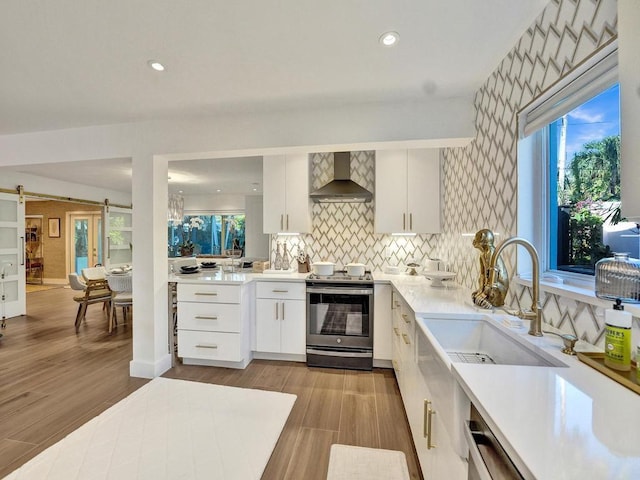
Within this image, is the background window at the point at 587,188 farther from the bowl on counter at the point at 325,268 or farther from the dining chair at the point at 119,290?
the dining chair at the point at 119,290

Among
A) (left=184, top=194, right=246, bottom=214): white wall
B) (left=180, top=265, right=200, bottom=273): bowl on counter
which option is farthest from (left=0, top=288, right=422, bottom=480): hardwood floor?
(left=184, top=194, right=246, bottom=214): white wall

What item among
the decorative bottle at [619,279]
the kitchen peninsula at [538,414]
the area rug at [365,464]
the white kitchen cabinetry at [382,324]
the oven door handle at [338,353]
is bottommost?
the area rug at [365,464]

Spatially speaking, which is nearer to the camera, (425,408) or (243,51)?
(425,408)

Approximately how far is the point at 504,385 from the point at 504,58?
1848mm

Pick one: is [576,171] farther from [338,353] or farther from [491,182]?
[338,353]

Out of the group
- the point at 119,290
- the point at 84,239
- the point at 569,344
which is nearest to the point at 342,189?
the point at 569,344

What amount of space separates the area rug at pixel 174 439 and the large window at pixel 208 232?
522 centimetres

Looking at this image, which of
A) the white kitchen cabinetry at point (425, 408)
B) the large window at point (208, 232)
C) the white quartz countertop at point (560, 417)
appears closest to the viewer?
the white quartz countertop at point (560, 417)

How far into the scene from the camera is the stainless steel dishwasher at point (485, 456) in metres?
0.64

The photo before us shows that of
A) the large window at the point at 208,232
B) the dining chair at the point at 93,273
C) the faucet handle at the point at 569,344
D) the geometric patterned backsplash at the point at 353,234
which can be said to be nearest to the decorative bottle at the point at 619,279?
the faucet handle at the point at 569,344

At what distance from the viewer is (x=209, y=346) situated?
281 cm

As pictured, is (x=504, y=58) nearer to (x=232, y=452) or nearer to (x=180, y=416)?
(x=232, y=452)

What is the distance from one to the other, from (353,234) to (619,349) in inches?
107

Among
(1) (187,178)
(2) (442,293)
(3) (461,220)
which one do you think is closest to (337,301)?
(2) (442,293)
